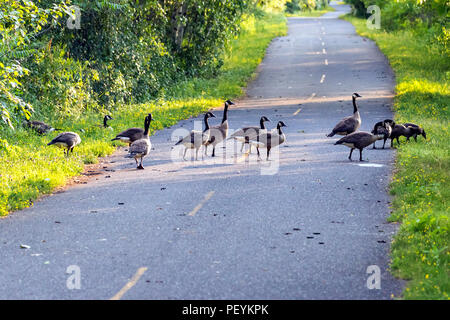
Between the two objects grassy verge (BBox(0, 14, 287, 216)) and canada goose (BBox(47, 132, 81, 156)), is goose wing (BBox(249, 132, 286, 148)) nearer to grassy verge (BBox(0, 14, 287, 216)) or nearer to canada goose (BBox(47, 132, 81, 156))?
grassy verge (BBox(0, 14, 287, 216))

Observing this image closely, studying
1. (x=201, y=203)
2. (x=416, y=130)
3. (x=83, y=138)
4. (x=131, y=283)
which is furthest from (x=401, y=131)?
(x=131, y=283)

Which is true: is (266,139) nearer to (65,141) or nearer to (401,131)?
(401,131)

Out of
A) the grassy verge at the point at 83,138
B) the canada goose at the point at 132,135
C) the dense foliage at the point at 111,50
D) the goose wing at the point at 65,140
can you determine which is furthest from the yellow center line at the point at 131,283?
the canada goose at the point at 132,135

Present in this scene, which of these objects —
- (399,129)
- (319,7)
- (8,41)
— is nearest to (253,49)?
(399,129)

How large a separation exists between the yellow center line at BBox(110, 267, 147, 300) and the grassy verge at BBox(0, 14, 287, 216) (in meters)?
4.25

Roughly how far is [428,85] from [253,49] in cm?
2070

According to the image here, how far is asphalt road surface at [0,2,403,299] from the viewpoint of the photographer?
8.22 meters

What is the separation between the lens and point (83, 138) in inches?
743

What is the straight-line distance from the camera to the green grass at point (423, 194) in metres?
8.26

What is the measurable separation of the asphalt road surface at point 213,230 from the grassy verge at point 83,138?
521mm

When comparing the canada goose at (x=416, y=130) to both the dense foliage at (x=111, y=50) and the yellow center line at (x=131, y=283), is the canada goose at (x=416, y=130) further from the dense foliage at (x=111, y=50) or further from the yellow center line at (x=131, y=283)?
the yellow center line at (x=131, y=283)

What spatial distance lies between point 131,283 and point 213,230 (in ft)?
8.35

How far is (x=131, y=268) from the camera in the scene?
8.85 metres

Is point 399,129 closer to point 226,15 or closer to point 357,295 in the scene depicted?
point 357,295
